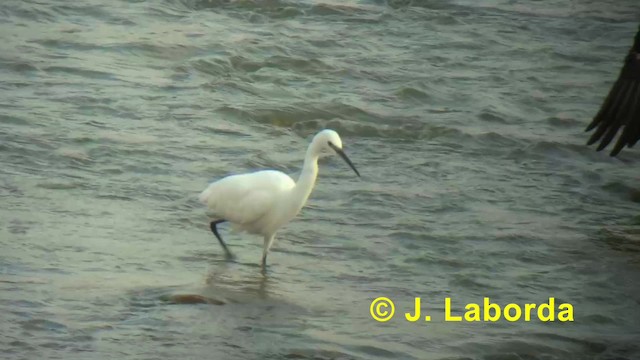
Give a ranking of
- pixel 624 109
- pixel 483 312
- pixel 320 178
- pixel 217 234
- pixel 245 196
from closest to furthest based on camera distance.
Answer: pixel 483 312 → pixel 245 196 → pixel 217 234 → pixel 624 109 → pixel 320 178

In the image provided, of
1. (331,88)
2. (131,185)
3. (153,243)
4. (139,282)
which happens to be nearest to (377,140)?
(331,88)

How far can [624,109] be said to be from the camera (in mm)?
9367

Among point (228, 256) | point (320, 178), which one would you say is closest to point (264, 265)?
point (228, 256)

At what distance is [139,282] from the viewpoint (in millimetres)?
7988

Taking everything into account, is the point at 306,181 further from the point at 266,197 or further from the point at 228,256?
the point at 228,256

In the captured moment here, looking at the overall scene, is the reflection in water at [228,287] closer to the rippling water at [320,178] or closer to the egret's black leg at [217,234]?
the rippling water at [320,178]

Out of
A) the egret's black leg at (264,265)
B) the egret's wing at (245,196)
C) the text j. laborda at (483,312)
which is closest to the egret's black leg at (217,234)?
the egret's wing at (245,196)

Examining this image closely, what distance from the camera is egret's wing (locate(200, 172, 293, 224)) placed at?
28.8 ft

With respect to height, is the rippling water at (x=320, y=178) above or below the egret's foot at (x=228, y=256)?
above

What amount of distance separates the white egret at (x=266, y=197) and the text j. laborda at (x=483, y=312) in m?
0.92

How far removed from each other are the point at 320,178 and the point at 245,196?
2.06 metres

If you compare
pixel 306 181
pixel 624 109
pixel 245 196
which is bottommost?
pixel 245 196

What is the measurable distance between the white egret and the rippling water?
0.86 ft

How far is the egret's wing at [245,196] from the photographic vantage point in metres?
8.77
